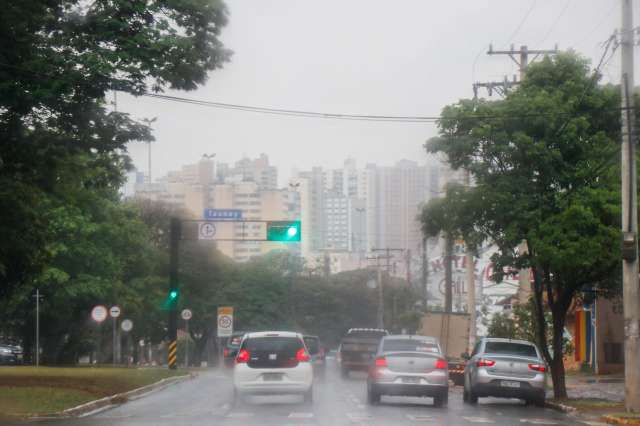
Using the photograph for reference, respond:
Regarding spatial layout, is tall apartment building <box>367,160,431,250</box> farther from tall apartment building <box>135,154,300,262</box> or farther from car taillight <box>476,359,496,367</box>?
car taillight <box>476,359,496,367</box>

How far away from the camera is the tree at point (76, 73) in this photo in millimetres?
24297

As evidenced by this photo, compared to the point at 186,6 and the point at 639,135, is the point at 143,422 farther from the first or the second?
the point at 639,135

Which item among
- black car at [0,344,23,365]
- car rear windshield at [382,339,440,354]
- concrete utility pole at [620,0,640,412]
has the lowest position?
black car at [0,344,23,365]

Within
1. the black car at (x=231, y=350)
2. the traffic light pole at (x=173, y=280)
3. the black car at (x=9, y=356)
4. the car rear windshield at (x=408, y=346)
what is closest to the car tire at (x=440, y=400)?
the car rear windshield at (x=408, y=346)

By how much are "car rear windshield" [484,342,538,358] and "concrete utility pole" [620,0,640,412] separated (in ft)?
14.2

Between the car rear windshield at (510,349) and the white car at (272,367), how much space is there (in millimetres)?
4903

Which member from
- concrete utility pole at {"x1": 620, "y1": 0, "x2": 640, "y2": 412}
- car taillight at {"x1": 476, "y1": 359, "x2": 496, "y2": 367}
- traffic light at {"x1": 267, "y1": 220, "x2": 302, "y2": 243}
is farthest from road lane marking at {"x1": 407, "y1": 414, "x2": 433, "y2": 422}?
traffic light at {"x1": 267, "y1": 220, "x2": 302, "y2": 243}

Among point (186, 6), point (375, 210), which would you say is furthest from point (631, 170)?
point (375, 210)

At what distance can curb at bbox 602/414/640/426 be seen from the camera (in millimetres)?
21069

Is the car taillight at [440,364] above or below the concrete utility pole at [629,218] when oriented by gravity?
below

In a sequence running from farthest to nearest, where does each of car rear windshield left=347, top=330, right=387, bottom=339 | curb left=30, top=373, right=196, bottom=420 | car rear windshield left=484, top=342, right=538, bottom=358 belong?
car rear windshield left=347, top=330, right=387, bottom=339, car rear windshield left=484, top=342, right=538, bottom=358, curb left=30, top=373, right=196, bottom=420

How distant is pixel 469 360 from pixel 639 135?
7257mm

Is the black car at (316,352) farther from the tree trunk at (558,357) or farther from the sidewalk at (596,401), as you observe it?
the tree trunk at (558,357)

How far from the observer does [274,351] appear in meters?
26.1
